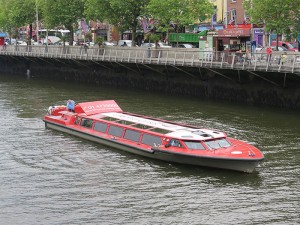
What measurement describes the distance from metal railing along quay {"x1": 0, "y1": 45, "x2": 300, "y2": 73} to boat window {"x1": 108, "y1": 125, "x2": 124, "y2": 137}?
1502 cm

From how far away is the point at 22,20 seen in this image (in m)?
89.9

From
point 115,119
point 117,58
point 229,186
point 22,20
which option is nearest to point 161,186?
point 229,186

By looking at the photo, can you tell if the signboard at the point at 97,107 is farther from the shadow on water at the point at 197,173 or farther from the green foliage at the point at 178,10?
the green foliage at the point at 178,10

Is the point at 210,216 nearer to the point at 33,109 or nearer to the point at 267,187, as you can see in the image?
the point at 267,187

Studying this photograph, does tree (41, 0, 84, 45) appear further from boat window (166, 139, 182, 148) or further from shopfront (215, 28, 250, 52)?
boat window (166, 139, 182, 148)

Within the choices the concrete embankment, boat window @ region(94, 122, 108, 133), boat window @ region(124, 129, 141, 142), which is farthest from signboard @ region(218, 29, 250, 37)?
boat window @ region(124, 129, 141, 142)

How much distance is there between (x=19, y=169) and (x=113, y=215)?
26.1 ft

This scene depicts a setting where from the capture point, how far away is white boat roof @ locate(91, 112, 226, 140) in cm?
2831

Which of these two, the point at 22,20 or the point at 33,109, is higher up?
the point at 22,20

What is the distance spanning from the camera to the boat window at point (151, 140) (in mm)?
29609

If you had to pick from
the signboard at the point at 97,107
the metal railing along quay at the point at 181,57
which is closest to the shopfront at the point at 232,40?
the metal railing along quay at the point at 181,57

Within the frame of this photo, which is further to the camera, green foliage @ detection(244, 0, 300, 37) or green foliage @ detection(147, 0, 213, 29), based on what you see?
green foliage @ detection(147, 0, 213, 29)

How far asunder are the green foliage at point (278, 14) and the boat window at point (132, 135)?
20873 mm

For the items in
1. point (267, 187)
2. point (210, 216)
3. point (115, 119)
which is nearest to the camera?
point (210, 216)
